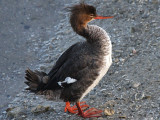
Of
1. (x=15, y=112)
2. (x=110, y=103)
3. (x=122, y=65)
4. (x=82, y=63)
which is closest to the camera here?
(x=82, y=63)

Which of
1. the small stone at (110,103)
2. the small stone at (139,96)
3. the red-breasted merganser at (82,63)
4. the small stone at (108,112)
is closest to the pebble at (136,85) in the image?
the small stone at (139,96)

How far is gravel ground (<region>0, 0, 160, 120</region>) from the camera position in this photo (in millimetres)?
5628

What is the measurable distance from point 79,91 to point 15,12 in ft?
16.4

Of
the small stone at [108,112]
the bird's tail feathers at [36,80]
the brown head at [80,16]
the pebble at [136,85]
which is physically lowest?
the small stone at [108,112]

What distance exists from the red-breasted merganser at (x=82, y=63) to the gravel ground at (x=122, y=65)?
1.74 feet

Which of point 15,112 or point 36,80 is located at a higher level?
point 36,80

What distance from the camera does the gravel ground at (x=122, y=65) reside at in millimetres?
5628

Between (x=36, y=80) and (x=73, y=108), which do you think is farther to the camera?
(x=73, y=108)

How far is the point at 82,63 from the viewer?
202 inches

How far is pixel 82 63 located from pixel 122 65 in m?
1.67

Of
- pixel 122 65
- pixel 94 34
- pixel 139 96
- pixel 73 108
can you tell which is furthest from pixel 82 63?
pixel 122 65

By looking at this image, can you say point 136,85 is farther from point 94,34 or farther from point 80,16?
point 80,16

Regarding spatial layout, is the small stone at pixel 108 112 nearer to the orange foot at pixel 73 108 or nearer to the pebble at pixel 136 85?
the orange foot at pixel 73 108

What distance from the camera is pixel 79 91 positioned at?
5223 mm
